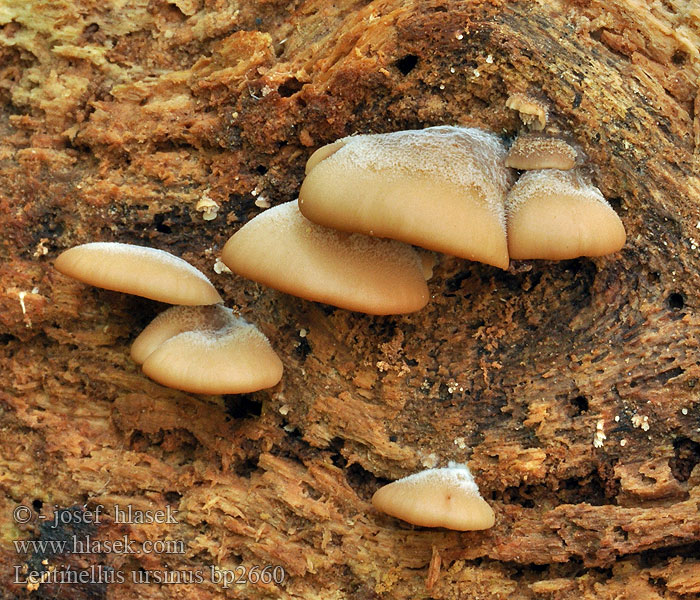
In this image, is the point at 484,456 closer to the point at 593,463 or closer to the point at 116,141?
the point at 593,463

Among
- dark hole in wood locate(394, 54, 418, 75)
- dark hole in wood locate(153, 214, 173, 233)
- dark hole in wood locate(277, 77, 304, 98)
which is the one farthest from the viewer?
dark hole in wood locate(153, 214, 173, 233)

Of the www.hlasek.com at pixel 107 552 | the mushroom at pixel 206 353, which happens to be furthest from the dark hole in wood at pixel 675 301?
the www.hlasek.com at pixel 107 552

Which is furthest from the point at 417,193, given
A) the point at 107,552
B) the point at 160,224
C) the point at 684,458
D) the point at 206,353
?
the point at 107,552

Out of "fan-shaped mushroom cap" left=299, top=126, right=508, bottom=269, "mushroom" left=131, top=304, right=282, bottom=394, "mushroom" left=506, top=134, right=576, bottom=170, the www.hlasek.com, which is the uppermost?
"mushroom" left=506, top=134, right=576, bottom=170

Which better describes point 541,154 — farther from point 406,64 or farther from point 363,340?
point 363,340

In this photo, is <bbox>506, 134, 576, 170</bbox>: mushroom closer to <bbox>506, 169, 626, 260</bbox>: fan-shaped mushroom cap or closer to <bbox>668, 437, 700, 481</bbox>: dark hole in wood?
<bbox>506, 169, 626, 260</bbox>: fan-shaped mushroom cap

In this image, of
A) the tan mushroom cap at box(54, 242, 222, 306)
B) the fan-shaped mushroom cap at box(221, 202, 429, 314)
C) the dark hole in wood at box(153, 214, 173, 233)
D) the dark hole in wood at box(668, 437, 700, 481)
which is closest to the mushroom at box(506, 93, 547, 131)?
the fan-shaped mushroom cap at box(221, 202, 429, 314)
